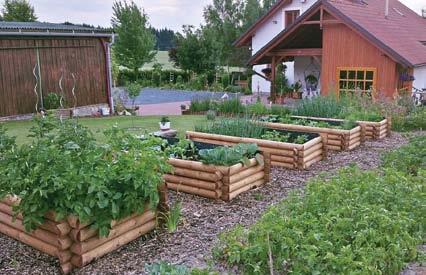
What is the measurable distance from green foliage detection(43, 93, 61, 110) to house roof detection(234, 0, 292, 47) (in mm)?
13766

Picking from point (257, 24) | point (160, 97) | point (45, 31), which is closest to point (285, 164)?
point (45, 31)

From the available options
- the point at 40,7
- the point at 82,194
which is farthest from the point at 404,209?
the point at 40,7

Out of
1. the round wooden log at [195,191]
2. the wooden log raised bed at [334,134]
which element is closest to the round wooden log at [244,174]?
the round wooden log at [195,191]

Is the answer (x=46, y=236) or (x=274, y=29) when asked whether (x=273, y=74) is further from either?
(x=46, y=236)

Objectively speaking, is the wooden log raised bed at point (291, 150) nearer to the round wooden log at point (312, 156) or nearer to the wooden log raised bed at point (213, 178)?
the round wooden log at point (312, 156)

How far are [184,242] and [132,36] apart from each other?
28745 mm

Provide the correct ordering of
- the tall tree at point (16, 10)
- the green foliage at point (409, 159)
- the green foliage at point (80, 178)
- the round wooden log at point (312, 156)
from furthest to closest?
the tall tree at point (16, 10) < the round wooden log at point (312, 156) < the green foliage at point (409, 159) < the green foliage at point (80, 178)

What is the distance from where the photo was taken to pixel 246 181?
17.7 ft

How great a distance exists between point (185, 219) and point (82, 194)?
1416 millimetres

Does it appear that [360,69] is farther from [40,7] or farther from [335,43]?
[40,7]

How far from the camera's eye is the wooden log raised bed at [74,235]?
11.3 ft

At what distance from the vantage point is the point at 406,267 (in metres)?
3.34

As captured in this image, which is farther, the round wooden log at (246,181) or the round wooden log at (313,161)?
the round wooden log at (313,161)

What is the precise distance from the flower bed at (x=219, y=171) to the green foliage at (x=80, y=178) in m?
1.12
